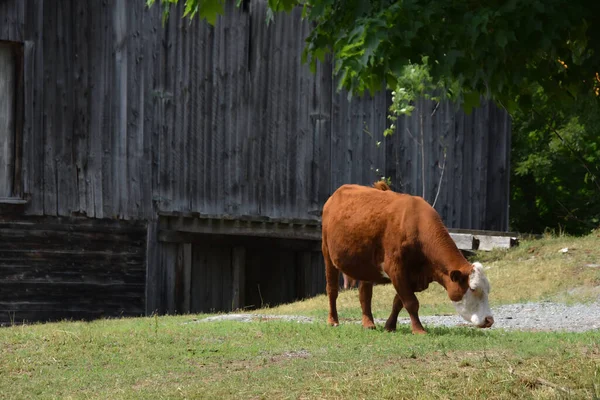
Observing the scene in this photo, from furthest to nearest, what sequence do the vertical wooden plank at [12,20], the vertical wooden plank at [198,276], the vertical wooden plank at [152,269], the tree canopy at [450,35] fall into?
the vertical wooden plank at [198,276], the vertical wooden plank at [152,269], the vertical wooden plank at [12,20], the tree canopy at [450,35]

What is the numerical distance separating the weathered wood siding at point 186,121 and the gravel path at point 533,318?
14.8 feet

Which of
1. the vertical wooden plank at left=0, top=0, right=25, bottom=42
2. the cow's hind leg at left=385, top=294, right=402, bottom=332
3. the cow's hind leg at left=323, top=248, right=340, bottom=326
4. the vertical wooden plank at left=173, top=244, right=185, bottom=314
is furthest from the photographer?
the vertical wooden plank at left=173, top=244, right=185, bottom=314

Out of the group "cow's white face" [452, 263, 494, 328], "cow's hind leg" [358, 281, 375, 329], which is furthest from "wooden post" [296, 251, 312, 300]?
"cow's white face" [452, 263, 494, 328]

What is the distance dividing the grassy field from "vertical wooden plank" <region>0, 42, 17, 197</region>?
3924 mm

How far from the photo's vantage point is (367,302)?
42.1 feet

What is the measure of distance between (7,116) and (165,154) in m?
2.96

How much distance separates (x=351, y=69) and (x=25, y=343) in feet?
22.3

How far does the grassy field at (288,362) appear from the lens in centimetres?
866

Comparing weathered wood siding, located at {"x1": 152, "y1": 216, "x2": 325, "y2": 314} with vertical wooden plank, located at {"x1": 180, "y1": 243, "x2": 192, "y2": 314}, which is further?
vertical wooden plank, located at {"x1": 180, "y1": 243, "x2": 192, "y2": 314}

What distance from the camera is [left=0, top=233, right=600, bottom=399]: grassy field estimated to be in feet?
28.4

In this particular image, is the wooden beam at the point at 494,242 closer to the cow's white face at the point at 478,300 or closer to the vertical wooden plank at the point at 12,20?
the vertical wooden plank at the point at 12,20

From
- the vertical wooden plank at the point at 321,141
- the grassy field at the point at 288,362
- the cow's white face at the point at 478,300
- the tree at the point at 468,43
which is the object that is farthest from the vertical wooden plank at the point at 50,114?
the tree at the point at 468,43

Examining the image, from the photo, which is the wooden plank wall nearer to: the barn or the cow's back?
the barn

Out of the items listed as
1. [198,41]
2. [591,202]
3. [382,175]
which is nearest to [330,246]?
[198,41]
